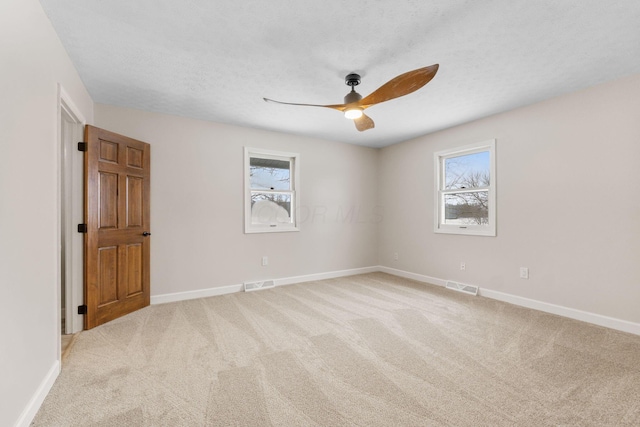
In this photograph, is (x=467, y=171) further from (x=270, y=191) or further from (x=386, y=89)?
(x=270, y=191)

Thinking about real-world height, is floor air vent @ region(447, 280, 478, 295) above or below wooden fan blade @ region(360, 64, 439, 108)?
below

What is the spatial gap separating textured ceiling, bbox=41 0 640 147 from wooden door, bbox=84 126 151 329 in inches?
24.0

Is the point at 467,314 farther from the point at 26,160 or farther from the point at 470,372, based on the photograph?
the point at 26,160

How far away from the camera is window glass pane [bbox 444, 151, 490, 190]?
3979mm

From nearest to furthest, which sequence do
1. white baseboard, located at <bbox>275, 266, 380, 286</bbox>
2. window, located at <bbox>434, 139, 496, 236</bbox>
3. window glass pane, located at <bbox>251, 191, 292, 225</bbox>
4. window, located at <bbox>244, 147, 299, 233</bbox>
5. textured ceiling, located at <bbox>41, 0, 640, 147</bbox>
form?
textured ceiling, located at <bbox>41, 0, 640, 147</bbox>, window, located at <bbox>434, 139, 496, 236</bbox>, window, located at <bbox>244, 147, 299, 233</bbox>, window glass pane, located at <bbox>251, 191, 292, 225</bbox>, white baseboard, located at <bbox>275, 266, 380, 286</bbox>

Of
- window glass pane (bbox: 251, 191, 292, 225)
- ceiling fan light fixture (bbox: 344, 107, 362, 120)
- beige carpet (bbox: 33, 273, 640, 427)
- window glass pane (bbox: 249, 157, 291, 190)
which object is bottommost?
beige carpet (bbox: 33, 273, 640, 427)

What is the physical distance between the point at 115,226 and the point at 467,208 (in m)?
4.55

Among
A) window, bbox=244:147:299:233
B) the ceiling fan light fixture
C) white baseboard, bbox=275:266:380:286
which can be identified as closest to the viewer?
the ceiling fan light fixture

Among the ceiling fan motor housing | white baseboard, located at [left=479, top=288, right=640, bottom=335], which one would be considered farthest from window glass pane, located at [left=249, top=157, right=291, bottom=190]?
white baseboard, located at [left=479, top=288, right=640, bottom=335]

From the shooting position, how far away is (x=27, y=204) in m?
1.62

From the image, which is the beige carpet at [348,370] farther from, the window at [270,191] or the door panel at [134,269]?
the window at [270,191]

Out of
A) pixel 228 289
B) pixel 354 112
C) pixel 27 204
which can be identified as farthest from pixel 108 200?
pixel 354 112

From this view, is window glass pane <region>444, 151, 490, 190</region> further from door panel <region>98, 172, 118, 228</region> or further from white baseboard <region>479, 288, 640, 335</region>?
door panel <region>98, 172, 118, 228</region>

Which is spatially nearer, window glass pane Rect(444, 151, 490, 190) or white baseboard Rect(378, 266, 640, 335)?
white baseboard Rect(378, 266, 640, 335)
